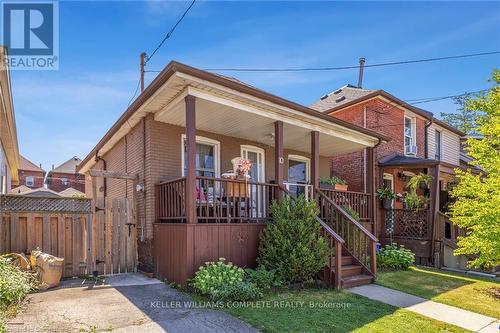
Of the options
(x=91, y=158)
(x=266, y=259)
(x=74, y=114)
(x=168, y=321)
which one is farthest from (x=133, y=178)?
(x=74, y=114)

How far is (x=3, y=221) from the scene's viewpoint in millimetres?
6582

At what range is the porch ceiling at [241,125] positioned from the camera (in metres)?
7.15

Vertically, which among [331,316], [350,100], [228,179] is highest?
[350,100]

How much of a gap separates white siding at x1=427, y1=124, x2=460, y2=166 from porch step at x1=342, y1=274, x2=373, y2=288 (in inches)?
421

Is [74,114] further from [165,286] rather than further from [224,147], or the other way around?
[165,286]

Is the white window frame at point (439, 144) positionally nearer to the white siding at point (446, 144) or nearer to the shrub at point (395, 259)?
the white siding at point (446, 144)

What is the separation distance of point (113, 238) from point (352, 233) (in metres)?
5.70

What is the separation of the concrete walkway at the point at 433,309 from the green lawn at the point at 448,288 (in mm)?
309

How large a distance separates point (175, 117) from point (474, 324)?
6.77 metres

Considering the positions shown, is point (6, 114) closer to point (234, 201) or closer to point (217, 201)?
point (217, 201)

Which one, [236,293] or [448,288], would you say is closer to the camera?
[236,293]

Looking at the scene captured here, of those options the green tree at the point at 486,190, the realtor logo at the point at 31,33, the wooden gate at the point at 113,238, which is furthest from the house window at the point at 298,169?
the realtor logo at the point at 31,33

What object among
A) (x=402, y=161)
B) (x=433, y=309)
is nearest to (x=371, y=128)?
(x=402, y=161)

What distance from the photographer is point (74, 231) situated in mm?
7133
